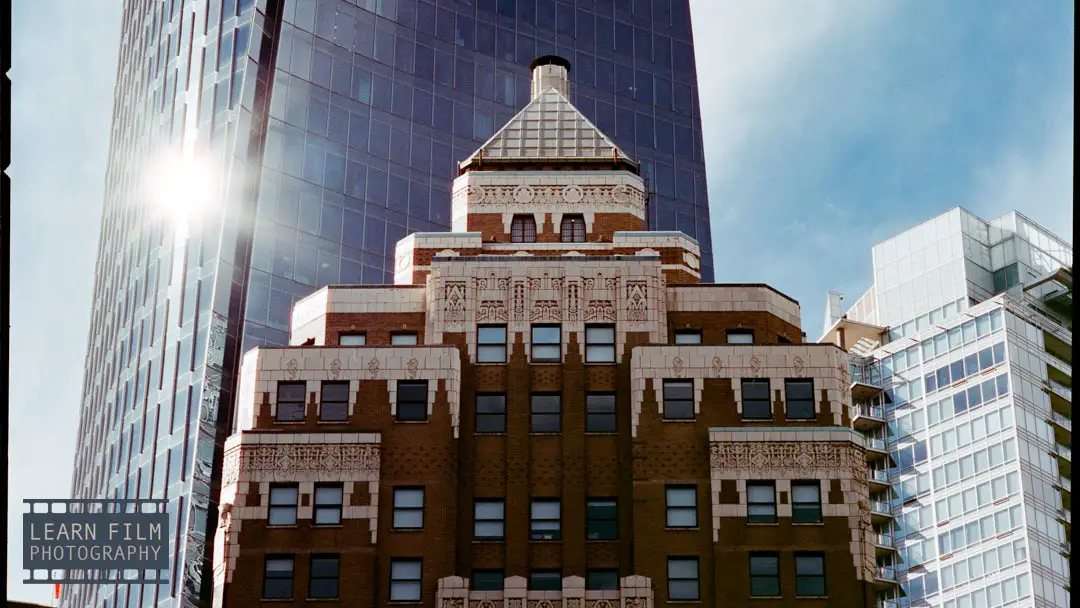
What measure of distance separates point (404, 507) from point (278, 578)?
556cm

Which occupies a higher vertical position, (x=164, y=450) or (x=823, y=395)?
(x=164, y=450)

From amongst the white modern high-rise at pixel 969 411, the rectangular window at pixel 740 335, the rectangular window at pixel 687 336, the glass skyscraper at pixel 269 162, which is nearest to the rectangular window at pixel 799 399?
the rectangular window at pixel 740 335

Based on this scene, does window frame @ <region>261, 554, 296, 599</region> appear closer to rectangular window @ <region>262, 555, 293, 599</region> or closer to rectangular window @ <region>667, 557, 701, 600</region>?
rectangular window @ <region>262, 555, 293, 599</region>

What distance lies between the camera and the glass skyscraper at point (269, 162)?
123 meters

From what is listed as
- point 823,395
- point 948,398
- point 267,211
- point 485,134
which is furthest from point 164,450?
point 948,398

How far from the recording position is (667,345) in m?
82.9

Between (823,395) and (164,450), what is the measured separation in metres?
51.9

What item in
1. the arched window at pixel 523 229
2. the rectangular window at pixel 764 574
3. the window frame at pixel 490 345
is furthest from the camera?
the arched window at pixel 523 229

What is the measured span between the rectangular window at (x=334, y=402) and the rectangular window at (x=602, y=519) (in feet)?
34.0

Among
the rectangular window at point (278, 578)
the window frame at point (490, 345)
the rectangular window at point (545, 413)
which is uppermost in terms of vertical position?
the window frame at point (490, 345)

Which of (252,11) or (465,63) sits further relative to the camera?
(465,63)

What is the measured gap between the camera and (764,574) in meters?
78.3

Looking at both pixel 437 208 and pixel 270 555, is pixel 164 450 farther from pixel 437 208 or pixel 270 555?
pixel 270 555

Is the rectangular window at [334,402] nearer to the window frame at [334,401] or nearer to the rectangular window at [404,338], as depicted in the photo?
the window frame at [334,401]
